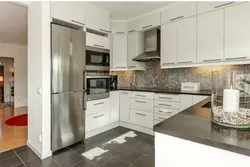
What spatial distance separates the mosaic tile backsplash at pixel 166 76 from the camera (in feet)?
9.53

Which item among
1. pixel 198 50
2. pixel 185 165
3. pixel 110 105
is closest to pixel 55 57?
pixel 110 105

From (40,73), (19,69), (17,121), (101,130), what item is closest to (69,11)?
(40,73)

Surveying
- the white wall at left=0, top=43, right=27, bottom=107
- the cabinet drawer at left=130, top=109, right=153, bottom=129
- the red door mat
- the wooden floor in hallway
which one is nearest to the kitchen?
the cabinet drawer at left=130, top=109, right=153, bottom=129

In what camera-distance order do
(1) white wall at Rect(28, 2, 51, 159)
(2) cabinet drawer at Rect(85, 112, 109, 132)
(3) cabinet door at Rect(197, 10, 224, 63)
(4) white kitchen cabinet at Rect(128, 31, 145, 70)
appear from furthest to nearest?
(4) white kitchen cabinet at Rect(128, 31, 145, 70) → (2) cabinet drawer at Rect(85, 112, 109, 132) → (3) cabinet door at Rect(197, 10, 224, 63) → (1) white wall at Rect(28, 2, 51, 159)

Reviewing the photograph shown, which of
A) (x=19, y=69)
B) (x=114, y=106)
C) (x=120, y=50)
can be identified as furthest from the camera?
(x=19, y=69)

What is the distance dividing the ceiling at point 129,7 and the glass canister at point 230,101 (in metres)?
2.36

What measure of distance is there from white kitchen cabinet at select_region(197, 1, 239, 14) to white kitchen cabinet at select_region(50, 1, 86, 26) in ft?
6.60

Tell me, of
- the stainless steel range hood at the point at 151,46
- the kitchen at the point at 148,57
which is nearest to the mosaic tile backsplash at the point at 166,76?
the kitchen at the point at 148,57

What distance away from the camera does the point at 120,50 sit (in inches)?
142

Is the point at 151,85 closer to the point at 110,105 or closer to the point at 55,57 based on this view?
the point at 110,105

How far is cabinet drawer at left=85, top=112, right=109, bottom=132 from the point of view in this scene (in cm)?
276

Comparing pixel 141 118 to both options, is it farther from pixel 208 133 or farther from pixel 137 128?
pixel 208 133

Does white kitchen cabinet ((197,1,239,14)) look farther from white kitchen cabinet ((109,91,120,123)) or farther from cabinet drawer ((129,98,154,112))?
white kitchen cabinet ((109,91,120,123))

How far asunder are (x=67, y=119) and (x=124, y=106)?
4.39 feet
